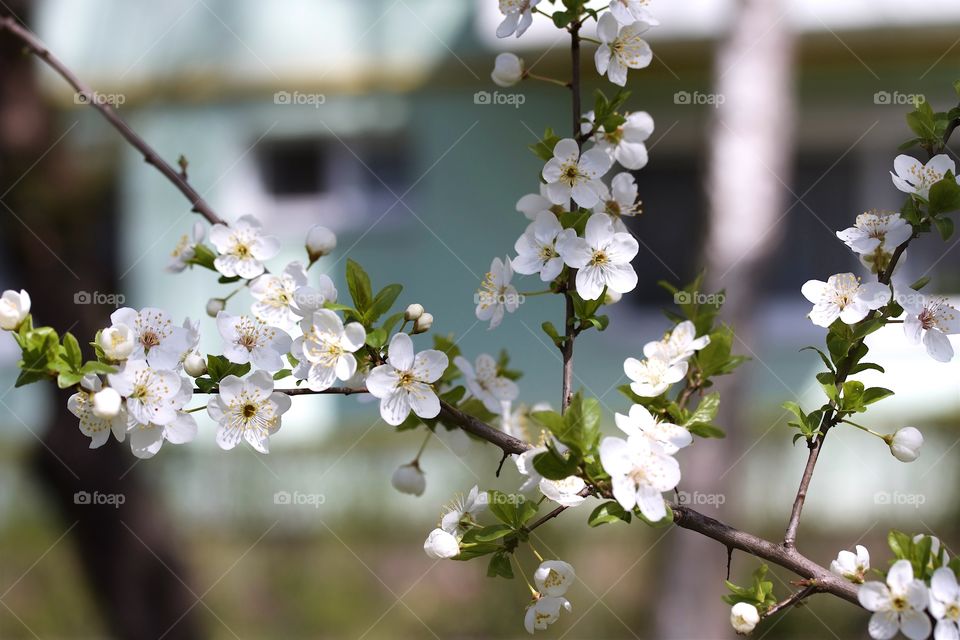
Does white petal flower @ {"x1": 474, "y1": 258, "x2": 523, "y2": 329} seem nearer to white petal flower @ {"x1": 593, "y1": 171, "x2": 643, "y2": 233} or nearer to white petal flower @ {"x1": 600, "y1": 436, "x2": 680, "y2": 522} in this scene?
white petal flower @ {"x1": 593, "y1": 171, "x2": 643, "y2": 233}

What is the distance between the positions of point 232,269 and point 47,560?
143 inches

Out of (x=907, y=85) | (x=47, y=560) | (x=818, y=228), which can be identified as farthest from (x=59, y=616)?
(x=907, y=85)

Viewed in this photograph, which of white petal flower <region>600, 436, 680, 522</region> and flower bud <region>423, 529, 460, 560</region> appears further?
flower bud <region>423, 529, 460, 560</region>

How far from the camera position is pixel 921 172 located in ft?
2.93

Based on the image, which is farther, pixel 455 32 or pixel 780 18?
pixel 455 32


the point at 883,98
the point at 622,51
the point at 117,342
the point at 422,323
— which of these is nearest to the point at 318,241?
the point at 422,323

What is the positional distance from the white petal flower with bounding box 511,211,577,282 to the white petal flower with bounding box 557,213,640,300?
0.05 ft

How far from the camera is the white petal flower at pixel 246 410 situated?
85 centimetres

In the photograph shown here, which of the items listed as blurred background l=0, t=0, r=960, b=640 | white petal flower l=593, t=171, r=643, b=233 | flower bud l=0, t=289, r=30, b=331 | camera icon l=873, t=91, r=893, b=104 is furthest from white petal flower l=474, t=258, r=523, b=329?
camera icon l=873, t=91, r=893, b=104

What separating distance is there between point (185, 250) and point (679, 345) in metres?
0.60

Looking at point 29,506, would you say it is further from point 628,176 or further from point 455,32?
point 628,176

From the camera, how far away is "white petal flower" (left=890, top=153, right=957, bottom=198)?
2.87 ft

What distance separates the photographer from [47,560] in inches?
156

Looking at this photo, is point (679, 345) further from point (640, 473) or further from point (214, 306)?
point (214, 306)
